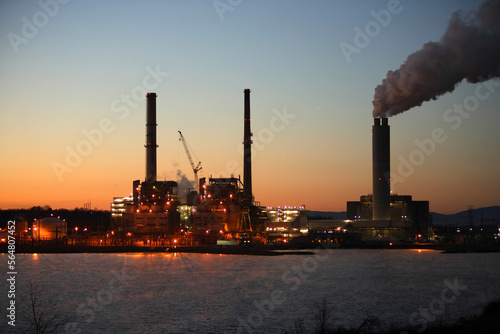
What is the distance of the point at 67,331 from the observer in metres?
33.3

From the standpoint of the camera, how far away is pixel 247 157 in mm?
124500

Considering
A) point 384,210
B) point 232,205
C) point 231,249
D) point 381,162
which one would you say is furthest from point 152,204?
point 381,162

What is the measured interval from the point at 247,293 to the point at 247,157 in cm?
7550

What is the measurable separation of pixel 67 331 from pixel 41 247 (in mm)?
86047

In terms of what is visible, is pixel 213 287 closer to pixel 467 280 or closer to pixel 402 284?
pixel 402 284

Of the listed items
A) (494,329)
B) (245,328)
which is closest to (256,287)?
(245,328)

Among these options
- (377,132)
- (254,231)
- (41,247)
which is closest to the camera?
(377,132)

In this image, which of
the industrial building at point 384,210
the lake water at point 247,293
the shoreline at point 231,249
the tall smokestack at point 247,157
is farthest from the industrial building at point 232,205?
the lake water at point 247,293

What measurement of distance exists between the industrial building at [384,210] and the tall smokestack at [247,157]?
824 inches

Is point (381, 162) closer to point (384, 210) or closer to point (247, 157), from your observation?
point (384, 210)

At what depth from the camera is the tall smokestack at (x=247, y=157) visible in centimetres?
12175

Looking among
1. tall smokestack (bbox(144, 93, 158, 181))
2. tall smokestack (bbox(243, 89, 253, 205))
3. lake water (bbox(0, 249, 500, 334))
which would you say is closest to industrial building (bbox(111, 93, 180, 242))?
tall smokestack (bbox(144, 93, 158, 181))

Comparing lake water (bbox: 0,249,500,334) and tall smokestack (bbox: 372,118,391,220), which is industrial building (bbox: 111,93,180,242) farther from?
lake water (bbox: 0,249,500,334)

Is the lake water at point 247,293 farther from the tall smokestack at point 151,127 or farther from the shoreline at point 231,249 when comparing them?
the tall smokestack at point 151,127
